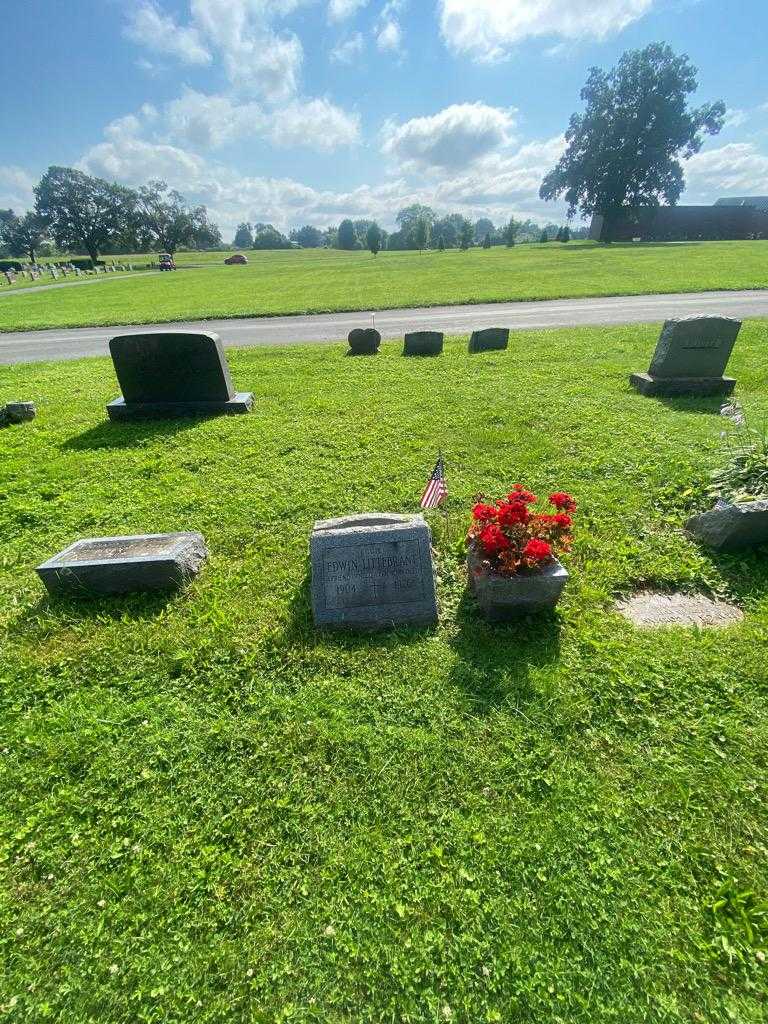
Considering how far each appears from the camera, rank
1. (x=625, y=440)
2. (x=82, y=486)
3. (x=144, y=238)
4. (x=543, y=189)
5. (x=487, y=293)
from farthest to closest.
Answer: (x=144, y=238) → (x=543, y=189) → (x=487, y=293) → (x=625, y=440) → (x=82, y=486)

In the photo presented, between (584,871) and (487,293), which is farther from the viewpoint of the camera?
(487,293)

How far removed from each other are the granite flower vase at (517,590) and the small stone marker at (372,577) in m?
0.40

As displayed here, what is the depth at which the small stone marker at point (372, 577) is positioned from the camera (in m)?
3.70

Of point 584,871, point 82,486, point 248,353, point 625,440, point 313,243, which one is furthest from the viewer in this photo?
point 313,243

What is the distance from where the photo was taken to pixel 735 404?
25.6 ft

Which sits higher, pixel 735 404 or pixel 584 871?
pixel 735 404

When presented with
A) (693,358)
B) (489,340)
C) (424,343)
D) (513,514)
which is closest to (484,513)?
(513,514)

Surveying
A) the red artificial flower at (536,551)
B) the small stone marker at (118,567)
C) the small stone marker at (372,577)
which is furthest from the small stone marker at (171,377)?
the red artificial flower at (536,551)

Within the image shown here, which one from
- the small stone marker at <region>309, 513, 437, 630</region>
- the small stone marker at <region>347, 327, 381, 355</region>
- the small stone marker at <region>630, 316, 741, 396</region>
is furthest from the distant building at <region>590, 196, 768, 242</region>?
the small stone marker at <region>309, 513, 437, 630</region>

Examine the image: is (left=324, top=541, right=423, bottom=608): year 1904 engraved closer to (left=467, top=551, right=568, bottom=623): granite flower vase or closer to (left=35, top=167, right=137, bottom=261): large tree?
(left=467, top=551, right=568, bottom=623): granite flower vase

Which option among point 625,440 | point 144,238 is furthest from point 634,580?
point 144,238

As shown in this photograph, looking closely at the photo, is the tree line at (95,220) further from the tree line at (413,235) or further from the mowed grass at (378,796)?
the mowed grass at (378,796)

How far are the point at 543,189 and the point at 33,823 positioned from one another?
268ft

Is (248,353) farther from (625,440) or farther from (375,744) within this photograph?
(375,744)
